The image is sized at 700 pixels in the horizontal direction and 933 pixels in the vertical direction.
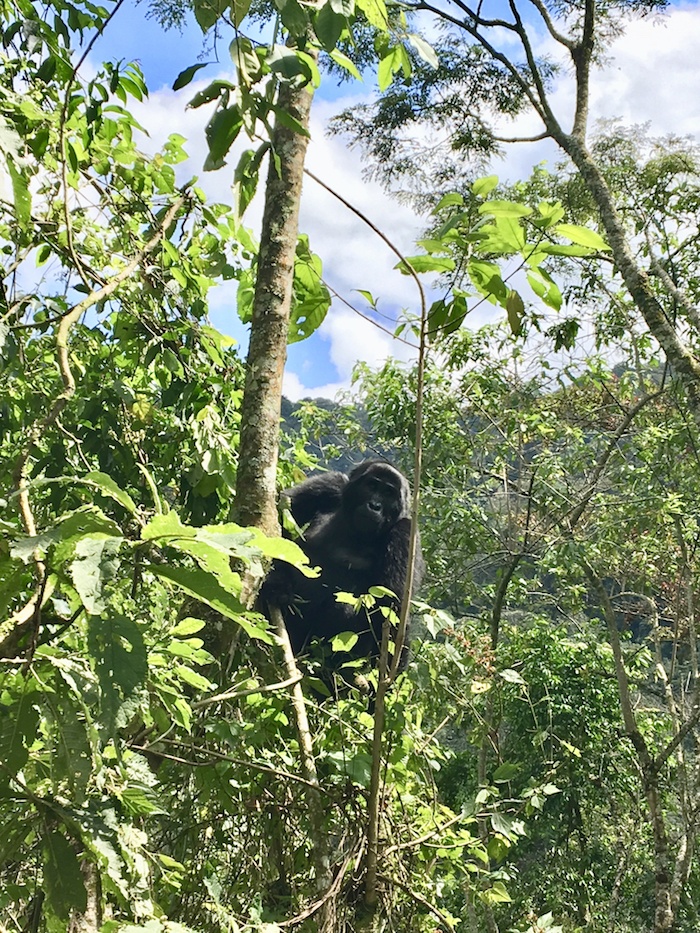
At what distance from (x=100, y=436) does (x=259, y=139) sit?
150 centimetres

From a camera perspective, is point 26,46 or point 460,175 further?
point 460,175

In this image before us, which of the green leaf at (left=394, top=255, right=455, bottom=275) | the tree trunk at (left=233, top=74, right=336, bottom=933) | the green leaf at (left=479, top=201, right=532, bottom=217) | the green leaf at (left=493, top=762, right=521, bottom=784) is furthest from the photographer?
the green leaf at (left=493, top=762, right=521, bottom=784)

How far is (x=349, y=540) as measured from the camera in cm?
477

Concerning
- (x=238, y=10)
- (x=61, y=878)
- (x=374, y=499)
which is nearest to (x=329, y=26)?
(x=238, y=10)

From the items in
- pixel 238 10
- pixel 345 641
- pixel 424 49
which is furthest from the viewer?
pixel 345 641

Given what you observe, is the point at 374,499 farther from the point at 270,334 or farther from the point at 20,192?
the point at 20,192

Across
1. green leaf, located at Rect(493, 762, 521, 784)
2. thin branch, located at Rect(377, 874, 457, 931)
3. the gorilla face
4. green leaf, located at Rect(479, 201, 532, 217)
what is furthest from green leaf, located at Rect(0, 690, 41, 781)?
the gorilla face

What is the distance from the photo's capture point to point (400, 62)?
1600 mm

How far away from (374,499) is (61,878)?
11.8ft

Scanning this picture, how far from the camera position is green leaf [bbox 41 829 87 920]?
108cm

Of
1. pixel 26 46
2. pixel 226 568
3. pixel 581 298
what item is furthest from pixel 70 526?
pixel 581 298

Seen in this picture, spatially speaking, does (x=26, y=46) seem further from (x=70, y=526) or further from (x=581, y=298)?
(x=581, y=298)

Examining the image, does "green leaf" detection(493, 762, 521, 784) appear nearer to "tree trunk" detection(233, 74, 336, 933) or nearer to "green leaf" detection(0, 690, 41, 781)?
"tree trunk" detection(233, 74, 336, 933)

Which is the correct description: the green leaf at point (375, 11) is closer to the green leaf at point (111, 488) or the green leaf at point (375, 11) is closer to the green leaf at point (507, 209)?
the green leaf at point (507, 209)
